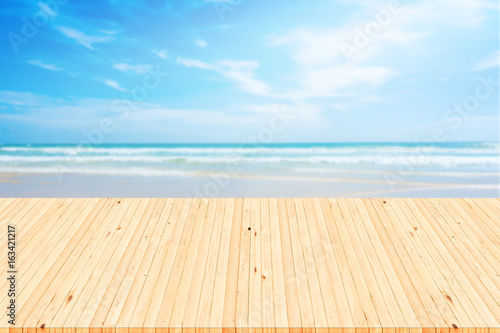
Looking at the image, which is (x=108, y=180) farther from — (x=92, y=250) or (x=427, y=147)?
(x=427, y=147)

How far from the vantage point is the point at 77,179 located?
7.63 metres

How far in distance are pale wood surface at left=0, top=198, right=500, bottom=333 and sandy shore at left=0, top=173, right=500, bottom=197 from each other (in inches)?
111

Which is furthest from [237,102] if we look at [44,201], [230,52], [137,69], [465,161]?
[44,201]

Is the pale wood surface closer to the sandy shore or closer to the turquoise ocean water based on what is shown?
the sandy shore

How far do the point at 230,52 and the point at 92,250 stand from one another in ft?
46.1

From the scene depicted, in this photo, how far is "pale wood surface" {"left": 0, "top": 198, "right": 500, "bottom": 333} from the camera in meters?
1.96

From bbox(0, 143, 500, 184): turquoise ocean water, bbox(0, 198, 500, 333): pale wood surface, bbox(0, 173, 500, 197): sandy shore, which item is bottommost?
bbox(0, 143, 500, 184): turquoise ocean water

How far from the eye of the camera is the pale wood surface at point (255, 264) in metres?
1.96

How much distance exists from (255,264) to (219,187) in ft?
14.9

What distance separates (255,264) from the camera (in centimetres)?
247

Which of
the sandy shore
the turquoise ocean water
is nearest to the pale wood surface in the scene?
the sandy shore

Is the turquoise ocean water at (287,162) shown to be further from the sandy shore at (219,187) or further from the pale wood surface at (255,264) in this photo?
the pale wood surface at (255,264)

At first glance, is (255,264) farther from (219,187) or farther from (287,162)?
(287,162)

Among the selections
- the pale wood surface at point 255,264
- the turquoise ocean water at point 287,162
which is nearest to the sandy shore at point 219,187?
the turquoise ocean water at point 287,162
